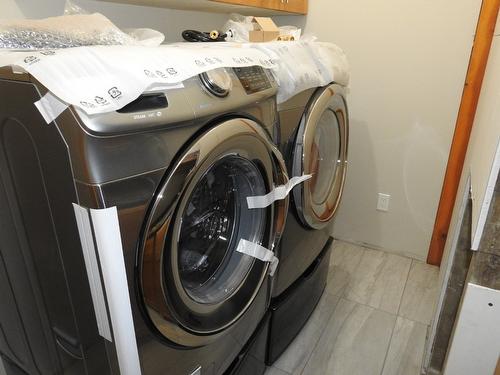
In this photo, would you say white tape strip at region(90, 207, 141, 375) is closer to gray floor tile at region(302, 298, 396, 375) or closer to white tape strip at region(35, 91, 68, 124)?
white tape strip at region(35, 91, 68, 124)

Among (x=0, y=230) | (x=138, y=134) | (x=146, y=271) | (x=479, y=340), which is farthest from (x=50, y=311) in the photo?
(x=479, y=340)

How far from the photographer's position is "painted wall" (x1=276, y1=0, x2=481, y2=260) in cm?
180

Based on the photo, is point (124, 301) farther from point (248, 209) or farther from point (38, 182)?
point (248, 209)

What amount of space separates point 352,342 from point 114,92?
4.91ft

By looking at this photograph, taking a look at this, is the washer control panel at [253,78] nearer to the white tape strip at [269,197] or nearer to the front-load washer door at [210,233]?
the front-load washer door at [210,233]

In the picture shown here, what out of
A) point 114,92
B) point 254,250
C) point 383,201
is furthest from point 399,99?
point 114,92

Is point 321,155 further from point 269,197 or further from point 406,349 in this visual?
point 406,349

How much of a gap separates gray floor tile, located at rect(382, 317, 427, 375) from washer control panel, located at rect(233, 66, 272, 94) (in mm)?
1250

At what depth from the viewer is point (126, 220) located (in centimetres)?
64

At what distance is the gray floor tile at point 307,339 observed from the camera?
4.95ft

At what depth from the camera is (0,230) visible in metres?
0.86

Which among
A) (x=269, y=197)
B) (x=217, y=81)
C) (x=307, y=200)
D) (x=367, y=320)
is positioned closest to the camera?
(x=217, y=81)

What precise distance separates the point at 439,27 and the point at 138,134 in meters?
1.75

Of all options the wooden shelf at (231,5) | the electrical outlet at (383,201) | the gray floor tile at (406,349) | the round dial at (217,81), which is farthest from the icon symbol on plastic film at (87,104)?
the electrical outlet at (383,201)
